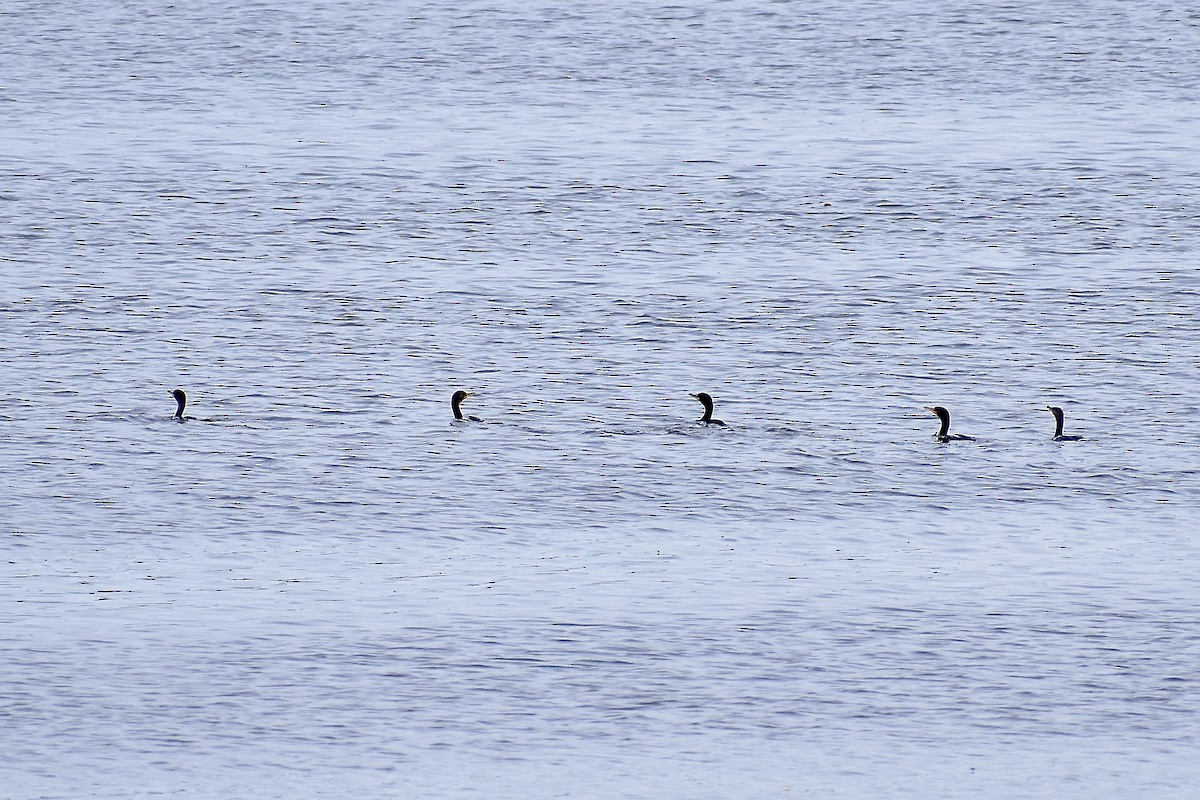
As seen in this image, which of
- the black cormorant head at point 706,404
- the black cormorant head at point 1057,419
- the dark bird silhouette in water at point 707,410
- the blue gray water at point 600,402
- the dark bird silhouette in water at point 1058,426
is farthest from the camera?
the black cormorant head at point 706,404

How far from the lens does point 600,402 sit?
101ft

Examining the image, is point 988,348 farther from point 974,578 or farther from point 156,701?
point 156,701

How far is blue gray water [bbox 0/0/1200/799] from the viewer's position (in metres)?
18.9

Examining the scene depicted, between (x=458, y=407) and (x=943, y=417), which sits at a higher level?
(x=943, y=417)

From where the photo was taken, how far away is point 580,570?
22969 millimetres

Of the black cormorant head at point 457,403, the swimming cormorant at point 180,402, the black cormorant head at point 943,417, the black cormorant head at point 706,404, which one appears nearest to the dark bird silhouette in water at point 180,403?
the swimming cormorant at point 180,402

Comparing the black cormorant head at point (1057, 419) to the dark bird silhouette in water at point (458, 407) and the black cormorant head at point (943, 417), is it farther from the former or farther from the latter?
the dark bird silhouette in water at point (458, 407)

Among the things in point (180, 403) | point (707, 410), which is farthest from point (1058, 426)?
point (180, 403)

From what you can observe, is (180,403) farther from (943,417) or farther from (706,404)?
(943,417)

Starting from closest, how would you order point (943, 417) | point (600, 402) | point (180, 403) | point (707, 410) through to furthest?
point (943, 417) < point (707, 410) < point (180, 403) < point (600, 402)

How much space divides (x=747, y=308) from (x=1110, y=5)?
93.8ft

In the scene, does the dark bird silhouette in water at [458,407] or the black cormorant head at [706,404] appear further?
the dark bird silhouette in water at [458,407]

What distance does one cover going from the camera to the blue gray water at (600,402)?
1886 centimetres

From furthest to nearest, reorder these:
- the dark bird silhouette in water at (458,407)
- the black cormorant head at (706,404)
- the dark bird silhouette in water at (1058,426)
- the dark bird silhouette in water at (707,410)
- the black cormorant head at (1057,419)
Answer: the dark bird silhouette in water at (458,407) → the black cormorant head at (706,404) → the dark bird silhouette in water at (707,410) → the black cormorant head at (1057,419) → the dark bird silhouette in water at (1058,426)
